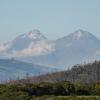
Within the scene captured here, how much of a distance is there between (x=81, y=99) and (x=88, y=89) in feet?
64.6

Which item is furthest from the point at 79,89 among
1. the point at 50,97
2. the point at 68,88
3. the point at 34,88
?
the point at 50,97

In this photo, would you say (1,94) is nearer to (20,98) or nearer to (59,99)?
(20,98)

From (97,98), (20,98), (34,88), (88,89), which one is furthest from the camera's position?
(88,89)

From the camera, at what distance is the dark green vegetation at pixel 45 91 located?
61.6 metres

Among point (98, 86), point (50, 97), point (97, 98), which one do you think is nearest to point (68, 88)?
point (98, 86)

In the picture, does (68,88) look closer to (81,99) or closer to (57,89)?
(57,89)

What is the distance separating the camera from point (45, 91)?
70375 mm

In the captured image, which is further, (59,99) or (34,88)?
(34,88)

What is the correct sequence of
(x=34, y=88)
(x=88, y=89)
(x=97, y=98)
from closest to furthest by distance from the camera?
1. (x=97, y=98)
2. (x=34, y=88)
3. (x=88, y=89)

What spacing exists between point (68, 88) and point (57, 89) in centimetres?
186

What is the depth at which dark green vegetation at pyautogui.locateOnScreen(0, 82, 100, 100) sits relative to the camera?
202ft

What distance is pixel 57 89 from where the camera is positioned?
2825 inches

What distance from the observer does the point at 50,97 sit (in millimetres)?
60750

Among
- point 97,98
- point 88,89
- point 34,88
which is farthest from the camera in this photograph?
point 88,89
